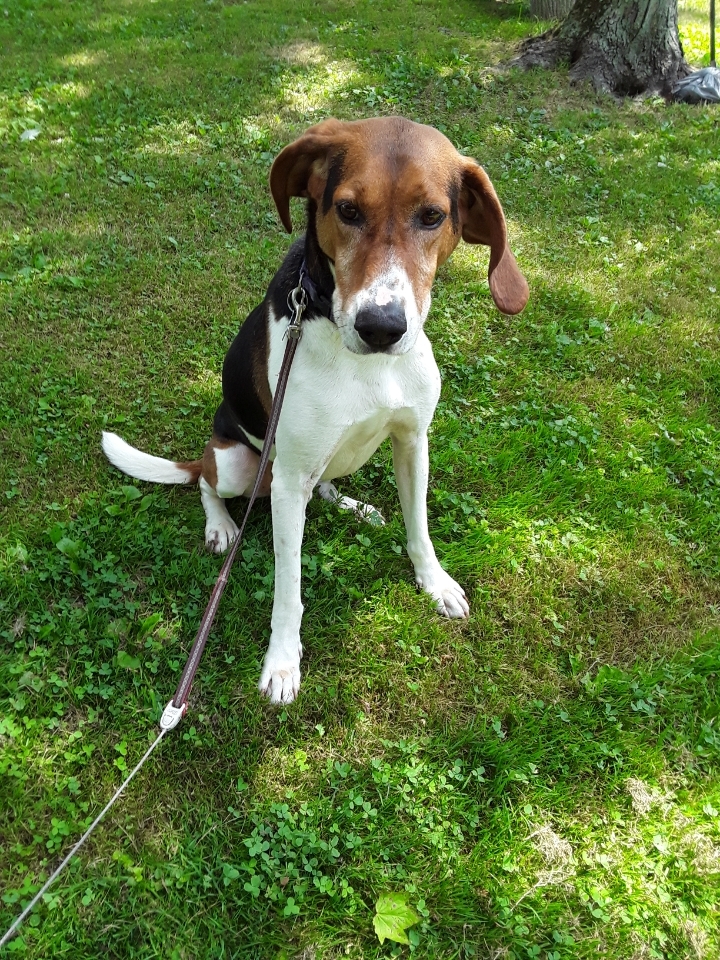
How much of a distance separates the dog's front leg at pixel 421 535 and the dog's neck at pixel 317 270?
0.86 m

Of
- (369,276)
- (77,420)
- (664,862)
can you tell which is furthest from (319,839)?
(77,420)

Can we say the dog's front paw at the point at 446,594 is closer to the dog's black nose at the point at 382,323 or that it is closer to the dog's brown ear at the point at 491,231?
the dog's brown ear at the point at 491,231

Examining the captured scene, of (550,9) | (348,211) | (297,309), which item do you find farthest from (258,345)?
(550,9)

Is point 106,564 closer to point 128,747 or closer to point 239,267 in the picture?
point 128,747

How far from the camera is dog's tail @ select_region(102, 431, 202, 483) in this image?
12.3 ft

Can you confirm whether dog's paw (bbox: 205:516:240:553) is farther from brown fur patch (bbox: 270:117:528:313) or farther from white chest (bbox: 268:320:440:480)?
brown fur patch (bbox: 270:117:528:313)

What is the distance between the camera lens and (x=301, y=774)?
2791 mm

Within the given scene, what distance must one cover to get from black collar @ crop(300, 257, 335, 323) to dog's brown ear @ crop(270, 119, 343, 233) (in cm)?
30

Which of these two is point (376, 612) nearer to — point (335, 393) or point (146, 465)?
point (335, 393)

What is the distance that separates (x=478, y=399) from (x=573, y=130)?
4.80m

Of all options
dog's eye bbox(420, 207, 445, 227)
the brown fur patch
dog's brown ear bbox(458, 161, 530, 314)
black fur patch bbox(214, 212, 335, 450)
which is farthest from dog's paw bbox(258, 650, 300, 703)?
dog's eye bbox(420, 207, 445, 227)

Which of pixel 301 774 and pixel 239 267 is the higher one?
pixel 239 267

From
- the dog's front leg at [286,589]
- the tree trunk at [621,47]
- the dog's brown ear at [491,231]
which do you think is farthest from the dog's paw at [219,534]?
the tree trunk at [621,47]

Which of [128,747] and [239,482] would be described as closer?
[128,747]
